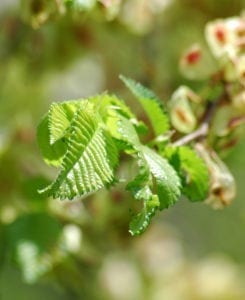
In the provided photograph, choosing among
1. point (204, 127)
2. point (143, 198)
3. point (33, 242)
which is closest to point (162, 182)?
point (143, 198)

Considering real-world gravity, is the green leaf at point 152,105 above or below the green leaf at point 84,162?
below

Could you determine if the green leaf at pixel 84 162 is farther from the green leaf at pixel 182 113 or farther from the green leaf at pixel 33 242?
the green leaf at pixel 33 242

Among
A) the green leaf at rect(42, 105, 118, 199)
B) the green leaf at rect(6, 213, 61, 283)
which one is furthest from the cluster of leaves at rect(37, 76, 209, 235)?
the green leaf at rect(6, 213, 61, 283)

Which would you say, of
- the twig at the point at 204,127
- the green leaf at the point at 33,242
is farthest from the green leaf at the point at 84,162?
the green leaf at the point at 33,242

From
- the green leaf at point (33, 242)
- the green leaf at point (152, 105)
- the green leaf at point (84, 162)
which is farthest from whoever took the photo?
the green leaf at point (33, 242)

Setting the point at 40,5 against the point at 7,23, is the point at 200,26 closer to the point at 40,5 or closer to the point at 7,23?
the point at 7,23

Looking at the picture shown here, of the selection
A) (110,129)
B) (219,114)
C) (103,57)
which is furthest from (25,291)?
(110,129)

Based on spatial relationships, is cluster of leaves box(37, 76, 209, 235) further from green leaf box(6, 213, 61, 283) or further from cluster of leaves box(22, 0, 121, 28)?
green leaf box(6, 213, 61, 283)
